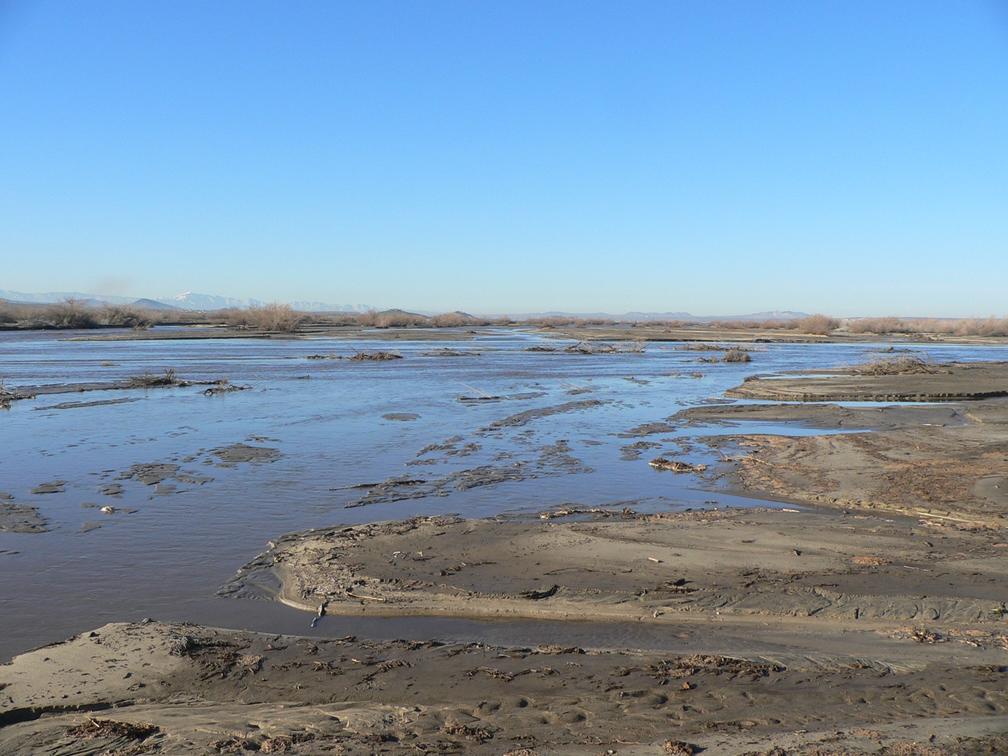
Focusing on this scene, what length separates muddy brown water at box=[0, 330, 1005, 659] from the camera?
7.19m

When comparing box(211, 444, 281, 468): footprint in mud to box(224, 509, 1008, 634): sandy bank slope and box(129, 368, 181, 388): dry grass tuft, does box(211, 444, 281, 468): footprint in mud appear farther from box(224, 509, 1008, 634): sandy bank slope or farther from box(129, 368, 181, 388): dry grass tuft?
box(129, 368, 181, 388): dry grass tuft

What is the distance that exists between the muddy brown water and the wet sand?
44cm

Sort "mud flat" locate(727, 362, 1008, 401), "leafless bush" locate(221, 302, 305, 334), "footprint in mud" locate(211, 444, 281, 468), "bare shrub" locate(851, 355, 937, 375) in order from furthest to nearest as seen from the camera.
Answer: "leafless bush" locate(221, 302, 305, 334) → "bare shrub" locate(851, 355, 937, 375) → "mud flat" locate(727, 362, 1008, 401) → "footprint in mud" locate(211, 444, 281, 468)

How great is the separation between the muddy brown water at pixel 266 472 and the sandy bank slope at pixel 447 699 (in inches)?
23.9

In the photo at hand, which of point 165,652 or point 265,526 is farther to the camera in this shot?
point 265,526

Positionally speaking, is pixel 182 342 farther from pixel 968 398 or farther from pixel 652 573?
pixel 652 573

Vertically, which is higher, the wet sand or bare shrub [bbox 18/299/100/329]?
bare shrub [bbox 18/299/100/329]

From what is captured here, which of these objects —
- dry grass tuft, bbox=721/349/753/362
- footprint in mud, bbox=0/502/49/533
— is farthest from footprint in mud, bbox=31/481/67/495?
dry grass tuft, bbox=721/349/753/362

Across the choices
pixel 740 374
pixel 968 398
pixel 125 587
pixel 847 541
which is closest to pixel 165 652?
pixel 125 587

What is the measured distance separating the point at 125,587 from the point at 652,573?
5.30 m

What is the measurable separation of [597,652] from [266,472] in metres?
8.55

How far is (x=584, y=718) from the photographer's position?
4.97 meters

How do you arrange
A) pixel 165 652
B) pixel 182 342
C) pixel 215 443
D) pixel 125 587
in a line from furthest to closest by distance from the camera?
pixel 182 342
pixel 215 443
pixel 125 587
pixel 165 652

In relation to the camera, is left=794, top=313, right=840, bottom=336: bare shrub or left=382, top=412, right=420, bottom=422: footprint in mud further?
left=794, top=313, right=840, bottom=336: bare shrub
